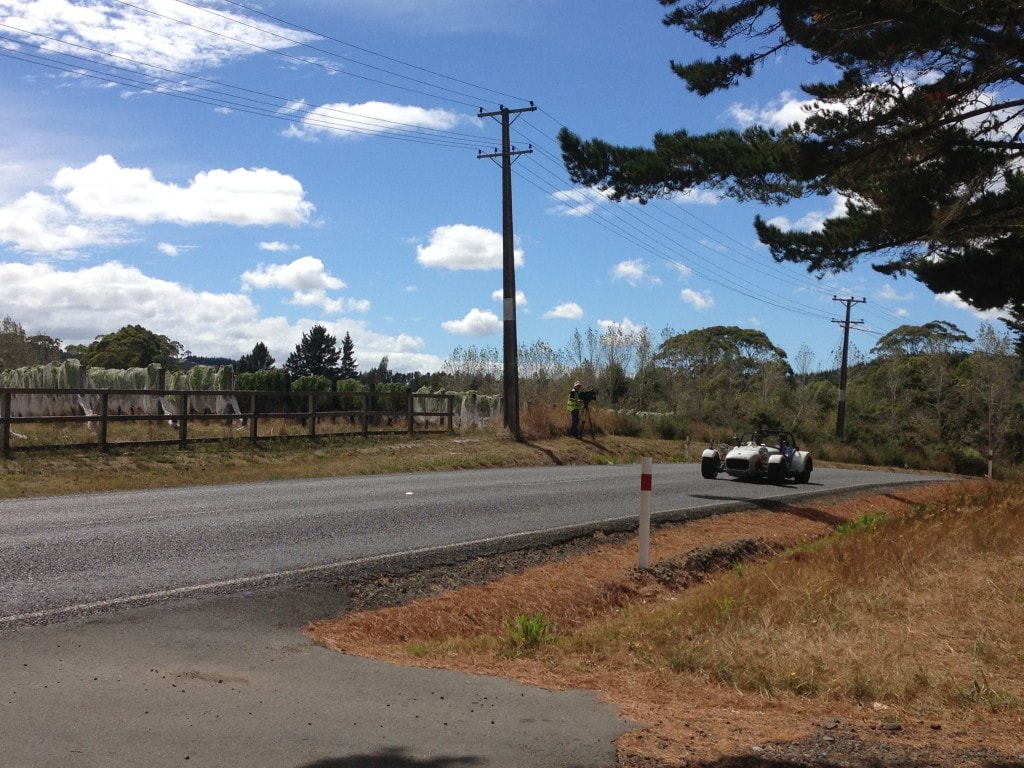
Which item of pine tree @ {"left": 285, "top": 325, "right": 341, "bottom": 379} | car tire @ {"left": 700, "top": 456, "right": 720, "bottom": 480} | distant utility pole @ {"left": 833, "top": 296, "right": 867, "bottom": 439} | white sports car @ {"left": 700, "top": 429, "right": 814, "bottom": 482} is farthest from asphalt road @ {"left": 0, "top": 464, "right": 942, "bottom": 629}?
pine tree @ {"left": 285, "top": 325, "right": 341, "bottom": 379}

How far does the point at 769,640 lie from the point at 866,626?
85 cm

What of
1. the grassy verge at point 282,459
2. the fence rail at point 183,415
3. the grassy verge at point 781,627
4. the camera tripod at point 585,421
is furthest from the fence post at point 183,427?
the grassy verge at point 781,627

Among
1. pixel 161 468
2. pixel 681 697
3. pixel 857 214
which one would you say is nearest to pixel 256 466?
pixel 161 468

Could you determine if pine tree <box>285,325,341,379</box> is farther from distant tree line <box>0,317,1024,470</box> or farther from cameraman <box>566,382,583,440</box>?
cameraman <box>566,382,583,440</box>

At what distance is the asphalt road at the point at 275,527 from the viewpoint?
845cm

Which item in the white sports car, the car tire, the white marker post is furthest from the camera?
the car tire

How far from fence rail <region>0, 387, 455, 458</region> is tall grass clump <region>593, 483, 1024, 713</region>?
15444 mm

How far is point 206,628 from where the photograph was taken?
7164mm

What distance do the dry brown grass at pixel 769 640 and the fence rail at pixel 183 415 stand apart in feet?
45.0

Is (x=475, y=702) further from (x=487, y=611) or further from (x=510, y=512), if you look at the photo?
(x=510, y=512)

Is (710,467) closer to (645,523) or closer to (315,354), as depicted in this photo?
(645,523)

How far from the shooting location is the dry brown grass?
5.47 m

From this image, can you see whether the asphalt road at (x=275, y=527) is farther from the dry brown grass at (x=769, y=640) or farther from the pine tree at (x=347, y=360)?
the pine tree at (x=347, y=360)

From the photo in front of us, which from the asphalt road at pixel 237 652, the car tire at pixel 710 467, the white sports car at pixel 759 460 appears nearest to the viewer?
the asphalt road at pixel 237 652
